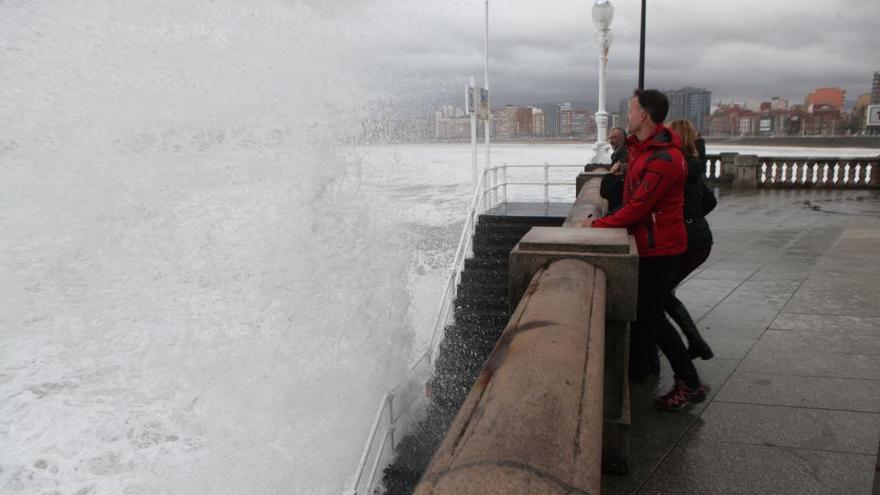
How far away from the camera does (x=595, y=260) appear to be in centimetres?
272

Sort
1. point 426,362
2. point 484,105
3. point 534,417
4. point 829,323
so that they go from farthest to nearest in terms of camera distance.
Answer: point 484,105 < point 426,362 < point 829,323 < point 534,417

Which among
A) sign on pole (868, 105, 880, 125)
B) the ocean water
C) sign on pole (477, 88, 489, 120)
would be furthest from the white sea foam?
sign on pole (868, 105, 880, 125)

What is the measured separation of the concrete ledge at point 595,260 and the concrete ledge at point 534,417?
649 millimetres

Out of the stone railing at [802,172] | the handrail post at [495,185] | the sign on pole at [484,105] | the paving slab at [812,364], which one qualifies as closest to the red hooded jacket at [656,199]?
the paving slab at [812,364]

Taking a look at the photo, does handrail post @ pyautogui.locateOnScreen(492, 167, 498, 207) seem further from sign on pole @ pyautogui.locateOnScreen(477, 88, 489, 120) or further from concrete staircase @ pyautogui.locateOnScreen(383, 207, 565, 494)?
sign on pole @ pyautogui.locateOnScreen(477, 88, 489, 120)

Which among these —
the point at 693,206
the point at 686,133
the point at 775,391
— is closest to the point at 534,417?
the point at 693,206

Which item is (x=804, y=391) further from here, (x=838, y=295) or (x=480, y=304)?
(x=480, y=304)

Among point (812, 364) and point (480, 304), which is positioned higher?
point (812, 364)

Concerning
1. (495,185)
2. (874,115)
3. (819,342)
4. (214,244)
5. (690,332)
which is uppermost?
(874,115)

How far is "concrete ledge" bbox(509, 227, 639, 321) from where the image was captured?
2.69 meters

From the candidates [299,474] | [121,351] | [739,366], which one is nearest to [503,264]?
[299,474]

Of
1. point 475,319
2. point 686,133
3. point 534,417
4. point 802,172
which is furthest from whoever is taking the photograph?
point 802,172

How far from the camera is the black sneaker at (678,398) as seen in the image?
3648 mm

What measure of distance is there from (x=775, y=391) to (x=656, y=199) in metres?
1.71
